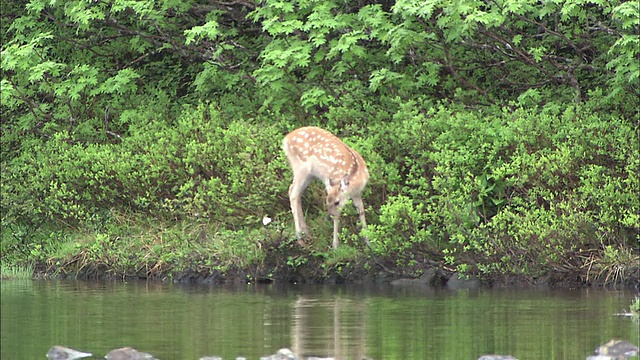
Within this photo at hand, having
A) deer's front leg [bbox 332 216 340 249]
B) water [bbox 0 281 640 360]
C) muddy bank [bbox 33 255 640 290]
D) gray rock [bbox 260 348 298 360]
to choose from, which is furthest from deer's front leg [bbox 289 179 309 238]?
gray rock [bbox 260 348 298 360]

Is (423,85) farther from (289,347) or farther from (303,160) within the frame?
(289,347)

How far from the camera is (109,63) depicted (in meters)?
26.5

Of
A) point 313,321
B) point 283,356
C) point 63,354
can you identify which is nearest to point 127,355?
point 63,354

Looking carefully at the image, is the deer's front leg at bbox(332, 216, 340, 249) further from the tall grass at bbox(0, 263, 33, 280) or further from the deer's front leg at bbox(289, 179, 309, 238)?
the tall grass at bbox(0, 263, 33, 280)

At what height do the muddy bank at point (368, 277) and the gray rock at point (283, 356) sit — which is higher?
the muddy bank at point (368, 277)

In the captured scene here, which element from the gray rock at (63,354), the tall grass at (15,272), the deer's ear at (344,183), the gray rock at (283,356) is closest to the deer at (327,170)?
the deer's ear at (344,183)

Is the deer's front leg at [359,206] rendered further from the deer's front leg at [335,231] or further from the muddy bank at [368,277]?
the muddy bank at [368,277]

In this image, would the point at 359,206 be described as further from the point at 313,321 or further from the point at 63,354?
the point at 63,354

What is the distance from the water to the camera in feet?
43.0

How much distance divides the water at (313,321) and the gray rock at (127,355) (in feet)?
0.80

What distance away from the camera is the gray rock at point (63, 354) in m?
Answer: 12.6

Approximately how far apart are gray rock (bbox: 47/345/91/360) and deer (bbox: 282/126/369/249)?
7.56 metres

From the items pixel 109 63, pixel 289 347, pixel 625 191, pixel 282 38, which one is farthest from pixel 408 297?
pixel 109 63

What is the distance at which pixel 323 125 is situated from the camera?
78.0 feet
